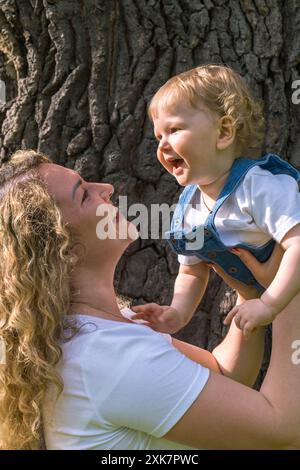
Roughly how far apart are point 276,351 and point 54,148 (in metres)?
1.17

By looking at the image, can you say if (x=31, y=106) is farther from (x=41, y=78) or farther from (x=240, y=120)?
(x=240, y=120)

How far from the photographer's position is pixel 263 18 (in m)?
2.80

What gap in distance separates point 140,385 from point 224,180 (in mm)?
723

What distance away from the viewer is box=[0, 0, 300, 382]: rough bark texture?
277 cm

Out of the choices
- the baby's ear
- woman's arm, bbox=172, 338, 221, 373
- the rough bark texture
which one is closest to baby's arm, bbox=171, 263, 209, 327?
woman's arm, bbox=172, 338, 221, 373

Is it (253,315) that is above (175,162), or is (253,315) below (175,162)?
below

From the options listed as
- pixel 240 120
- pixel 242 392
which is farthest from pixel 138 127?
pixel 242 392

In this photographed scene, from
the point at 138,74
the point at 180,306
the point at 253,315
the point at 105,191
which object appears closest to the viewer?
the point at 253,315

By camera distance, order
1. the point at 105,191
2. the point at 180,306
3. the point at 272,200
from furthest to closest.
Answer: the point at 180,306
the point at 105,191
the point at 272,200

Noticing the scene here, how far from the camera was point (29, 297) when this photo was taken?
209 cm

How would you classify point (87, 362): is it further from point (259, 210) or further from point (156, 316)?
point (259, 210)

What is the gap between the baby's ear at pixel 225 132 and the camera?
2318 mm

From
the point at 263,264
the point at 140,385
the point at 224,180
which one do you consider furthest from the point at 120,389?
the point at 224,180

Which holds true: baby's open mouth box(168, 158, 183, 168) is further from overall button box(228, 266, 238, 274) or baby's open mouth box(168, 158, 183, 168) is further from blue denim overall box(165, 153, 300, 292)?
overall button box(228, 266, 238, 274)
